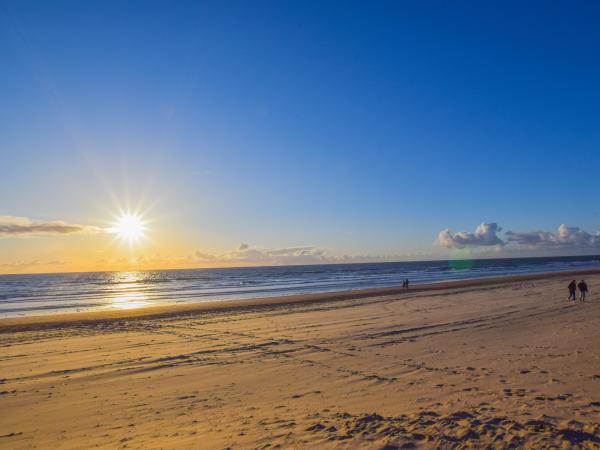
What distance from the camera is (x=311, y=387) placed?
9688mm

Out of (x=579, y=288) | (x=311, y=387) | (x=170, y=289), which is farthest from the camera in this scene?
(x=170, y=289)

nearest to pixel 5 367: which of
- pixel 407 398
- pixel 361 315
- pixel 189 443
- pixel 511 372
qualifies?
pixel 189 443

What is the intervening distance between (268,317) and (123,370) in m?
12.6

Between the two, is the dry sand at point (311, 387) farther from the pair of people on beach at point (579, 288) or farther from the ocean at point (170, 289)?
the ocean at point (170, 289)

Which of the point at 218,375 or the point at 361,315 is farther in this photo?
the point at 361,315

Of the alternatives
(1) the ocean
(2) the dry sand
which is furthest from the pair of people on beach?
(1) the ocean

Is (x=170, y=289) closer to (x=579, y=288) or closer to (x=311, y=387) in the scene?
(x=579, y=288)

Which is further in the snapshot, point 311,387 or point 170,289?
point 170,289

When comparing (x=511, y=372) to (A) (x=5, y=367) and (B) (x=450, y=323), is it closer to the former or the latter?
(B) (x=450, y=323)

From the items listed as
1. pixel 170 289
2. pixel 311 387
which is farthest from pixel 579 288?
pixel 170 289

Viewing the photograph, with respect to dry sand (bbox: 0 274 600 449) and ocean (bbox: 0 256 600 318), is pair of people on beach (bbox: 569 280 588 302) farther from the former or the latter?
ocean (bbox: 0 256 600 318)

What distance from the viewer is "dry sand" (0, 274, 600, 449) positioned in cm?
696

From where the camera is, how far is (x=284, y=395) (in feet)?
30.2

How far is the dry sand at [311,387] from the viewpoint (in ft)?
22.8
